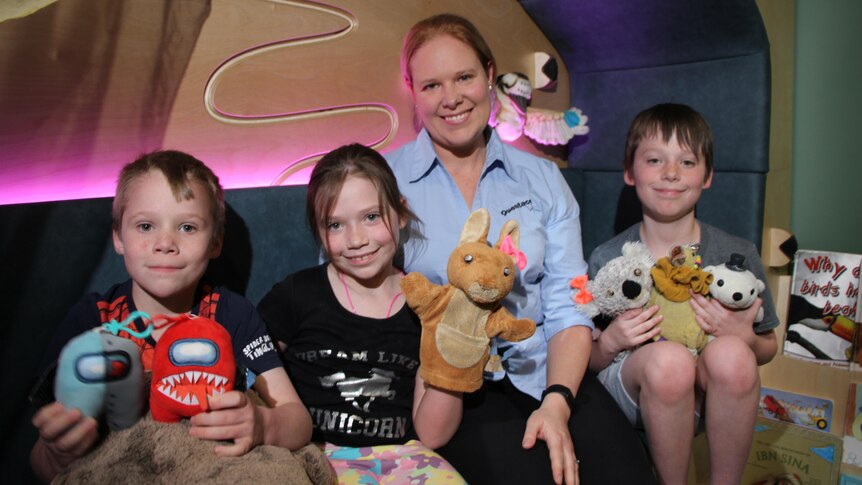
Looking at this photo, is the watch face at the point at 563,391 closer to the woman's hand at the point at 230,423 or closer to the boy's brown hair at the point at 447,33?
the woman's hand at the point at 230,423

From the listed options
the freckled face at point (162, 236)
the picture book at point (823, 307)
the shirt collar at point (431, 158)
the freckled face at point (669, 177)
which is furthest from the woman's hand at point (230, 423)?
the picture book at point (823, 307)

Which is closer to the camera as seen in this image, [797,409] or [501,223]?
[501,223]

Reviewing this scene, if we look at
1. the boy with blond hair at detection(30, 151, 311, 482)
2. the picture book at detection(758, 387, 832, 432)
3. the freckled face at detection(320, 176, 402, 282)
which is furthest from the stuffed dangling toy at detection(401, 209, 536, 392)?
the picture book at detection(758, 387, 832, 432)

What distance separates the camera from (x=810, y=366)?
7.50 feet

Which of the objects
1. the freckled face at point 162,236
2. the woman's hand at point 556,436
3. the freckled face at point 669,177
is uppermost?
the freckled face at point 669,177

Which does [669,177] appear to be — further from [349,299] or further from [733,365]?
[349,299]

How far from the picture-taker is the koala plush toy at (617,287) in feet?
4.67

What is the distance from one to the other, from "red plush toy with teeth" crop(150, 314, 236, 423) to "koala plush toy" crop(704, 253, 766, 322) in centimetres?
109

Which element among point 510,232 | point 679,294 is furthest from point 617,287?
point 510,232

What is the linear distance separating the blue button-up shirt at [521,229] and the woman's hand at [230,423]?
61 cm

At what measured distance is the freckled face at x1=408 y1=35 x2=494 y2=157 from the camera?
1.48m

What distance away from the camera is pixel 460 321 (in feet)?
3.70

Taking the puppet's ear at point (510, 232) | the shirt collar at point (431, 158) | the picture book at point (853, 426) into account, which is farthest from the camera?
Result: the picture book at point (853, 426)

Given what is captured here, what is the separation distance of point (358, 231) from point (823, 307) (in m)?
1.99
